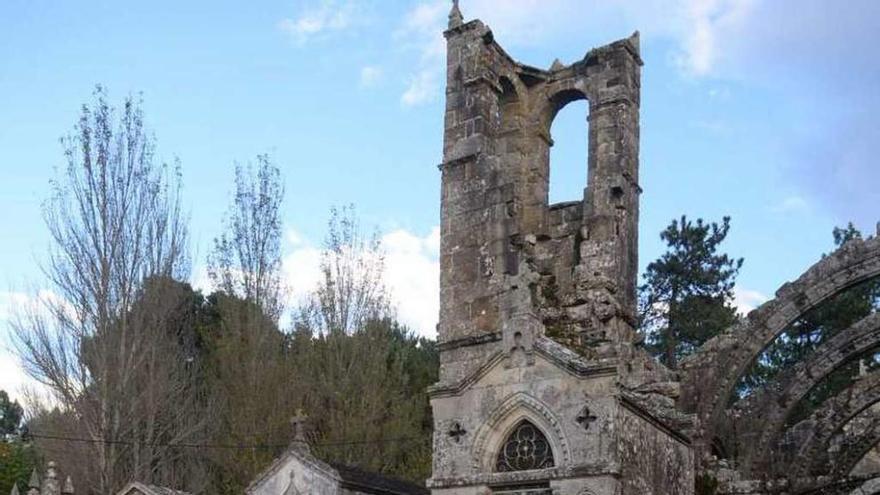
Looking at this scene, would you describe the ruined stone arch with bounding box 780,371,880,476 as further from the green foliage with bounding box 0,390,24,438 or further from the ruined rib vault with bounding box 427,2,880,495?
the green foliage with bounding box 0,390,24,438

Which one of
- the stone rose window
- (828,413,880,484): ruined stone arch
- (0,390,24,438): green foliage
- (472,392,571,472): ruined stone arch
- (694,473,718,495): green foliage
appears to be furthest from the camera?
(0,390,24,438): green foliage

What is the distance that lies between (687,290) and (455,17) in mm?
18476

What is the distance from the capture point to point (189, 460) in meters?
23.0

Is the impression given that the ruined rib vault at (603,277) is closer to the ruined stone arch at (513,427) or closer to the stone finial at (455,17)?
the stone finial at (455,17)

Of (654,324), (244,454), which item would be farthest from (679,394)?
(654,324)

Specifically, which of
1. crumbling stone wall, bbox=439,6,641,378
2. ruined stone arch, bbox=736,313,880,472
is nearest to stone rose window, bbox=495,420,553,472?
crumbling stone wall, bbox=439,6,641,378

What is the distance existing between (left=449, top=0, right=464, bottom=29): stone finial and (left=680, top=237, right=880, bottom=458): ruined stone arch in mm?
6741

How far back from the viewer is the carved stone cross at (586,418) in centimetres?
994

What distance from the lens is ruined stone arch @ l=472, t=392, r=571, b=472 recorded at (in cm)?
1012

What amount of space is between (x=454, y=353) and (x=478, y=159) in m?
3.02

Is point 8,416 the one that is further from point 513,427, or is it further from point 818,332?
point 513,427

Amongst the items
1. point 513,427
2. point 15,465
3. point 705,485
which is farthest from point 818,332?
point 513,427

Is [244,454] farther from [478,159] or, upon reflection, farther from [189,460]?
[478,159]

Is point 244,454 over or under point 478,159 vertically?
under
